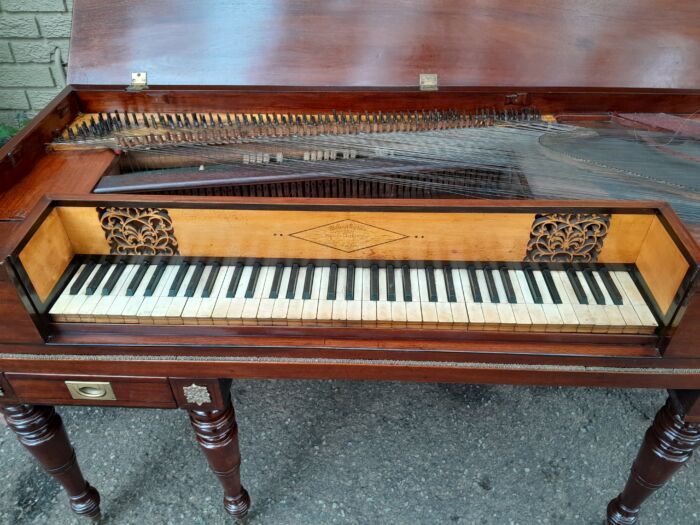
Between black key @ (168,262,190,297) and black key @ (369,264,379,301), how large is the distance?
559 mm

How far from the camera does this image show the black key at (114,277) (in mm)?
1574

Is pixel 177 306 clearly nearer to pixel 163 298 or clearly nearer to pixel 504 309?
pixel 163 298

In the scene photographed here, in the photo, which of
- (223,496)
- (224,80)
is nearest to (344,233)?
(224,80)

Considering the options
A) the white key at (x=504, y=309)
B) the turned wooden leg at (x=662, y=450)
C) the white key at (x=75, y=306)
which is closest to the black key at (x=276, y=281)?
the white key at (x=75, y=306)

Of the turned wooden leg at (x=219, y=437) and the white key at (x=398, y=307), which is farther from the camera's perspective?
the turned wooden leg at (x=219, y=437)

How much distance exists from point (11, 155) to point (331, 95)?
46.0 inches

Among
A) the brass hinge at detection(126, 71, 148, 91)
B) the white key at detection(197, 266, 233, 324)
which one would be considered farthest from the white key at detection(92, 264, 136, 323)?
the brass hinge at detection(126, 71, 148, 91)

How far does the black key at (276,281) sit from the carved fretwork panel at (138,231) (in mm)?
316

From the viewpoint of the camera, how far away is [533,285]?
161cm

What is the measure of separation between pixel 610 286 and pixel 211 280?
1.17 m

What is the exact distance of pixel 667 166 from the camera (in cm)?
186

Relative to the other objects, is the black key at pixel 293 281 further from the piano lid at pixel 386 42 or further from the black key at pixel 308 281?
the piano lid at pixel 386 42

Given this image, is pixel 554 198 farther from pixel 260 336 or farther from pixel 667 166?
pixel 260 336

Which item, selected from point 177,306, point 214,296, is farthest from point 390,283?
point 177,306
